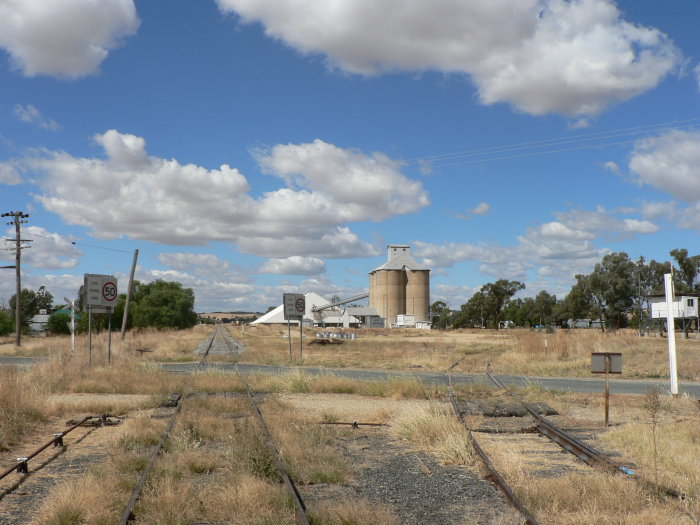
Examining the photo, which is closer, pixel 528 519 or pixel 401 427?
pixel 528 519

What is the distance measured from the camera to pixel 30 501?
775cm

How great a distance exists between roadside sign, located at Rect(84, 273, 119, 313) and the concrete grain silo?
10634 cm

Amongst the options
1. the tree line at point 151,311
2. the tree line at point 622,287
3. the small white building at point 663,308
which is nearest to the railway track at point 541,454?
the small white building at point 663,308

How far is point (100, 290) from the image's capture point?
25.2 meters

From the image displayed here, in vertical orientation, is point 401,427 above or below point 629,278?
below

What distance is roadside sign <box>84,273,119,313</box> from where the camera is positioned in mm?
24753

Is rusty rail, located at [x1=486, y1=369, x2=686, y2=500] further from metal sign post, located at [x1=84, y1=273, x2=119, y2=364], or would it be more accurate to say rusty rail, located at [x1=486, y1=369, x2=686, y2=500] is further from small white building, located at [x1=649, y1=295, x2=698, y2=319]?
metal sign post, located at [x1=84, y1=273, x2=119, y2=364]

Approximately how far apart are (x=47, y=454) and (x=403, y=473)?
580 centimetres

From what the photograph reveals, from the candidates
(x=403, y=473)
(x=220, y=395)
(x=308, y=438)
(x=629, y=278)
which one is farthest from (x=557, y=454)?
(x=629, y=278)

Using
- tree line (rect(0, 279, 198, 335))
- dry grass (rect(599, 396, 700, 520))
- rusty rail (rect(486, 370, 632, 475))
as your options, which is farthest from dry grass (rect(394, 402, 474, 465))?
tree line (rect(0, 279, 198, 335))

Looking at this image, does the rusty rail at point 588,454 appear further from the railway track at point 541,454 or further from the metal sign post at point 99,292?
the metal sign post at point 99,292

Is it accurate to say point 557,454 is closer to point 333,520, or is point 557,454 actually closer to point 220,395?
point 333,520

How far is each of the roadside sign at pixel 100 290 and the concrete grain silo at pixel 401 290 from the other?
106336 millimetres

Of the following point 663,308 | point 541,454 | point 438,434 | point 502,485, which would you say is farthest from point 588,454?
point 663,308
